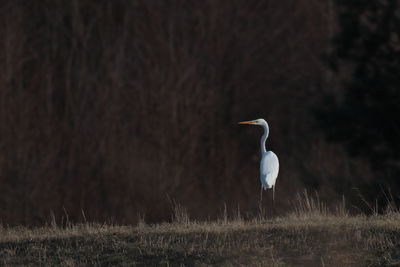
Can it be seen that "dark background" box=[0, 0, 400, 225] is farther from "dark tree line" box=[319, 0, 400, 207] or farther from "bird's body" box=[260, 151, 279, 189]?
"bird's body" box=[260, 151, 279, 189]

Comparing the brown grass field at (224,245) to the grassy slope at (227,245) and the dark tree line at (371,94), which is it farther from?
the dark tree line at (371,94)

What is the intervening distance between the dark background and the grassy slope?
11.5 meters

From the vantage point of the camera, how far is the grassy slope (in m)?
10.3

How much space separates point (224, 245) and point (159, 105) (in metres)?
17.4

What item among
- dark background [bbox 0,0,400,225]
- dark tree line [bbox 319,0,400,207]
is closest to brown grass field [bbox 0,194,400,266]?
dark tree line [bbox 319,0,400,207]

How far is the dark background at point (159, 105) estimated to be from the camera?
986 inches

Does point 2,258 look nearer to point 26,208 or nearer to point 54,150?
point 26,208

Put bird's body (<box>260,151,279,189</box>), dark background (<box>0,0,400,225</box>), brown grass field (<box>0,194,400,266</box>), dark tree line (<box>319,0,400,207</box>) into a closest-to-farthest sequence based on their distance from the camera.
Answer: brown grass field (<box>0,194,400,266</box>) < bird's body (<box>260,151,279,189</box>) < dark tree line (<box>319,0,400,207</box>) < dark background (<box>0,0,400,225</box>)

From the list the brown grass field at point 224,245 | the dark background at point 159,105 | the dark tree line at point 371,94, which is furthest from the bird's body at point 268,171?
the dark background at point 159,105

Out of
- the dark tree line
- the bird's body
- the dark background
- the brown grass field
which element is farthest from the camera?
the dark background

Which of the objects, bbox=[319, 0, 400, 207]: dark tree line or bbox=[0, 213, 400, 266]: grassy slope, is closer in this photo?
bbox=[0, 213, 400, 266]: grassy slope

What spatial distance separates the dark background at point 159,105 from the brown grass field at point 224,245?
37.6 ft

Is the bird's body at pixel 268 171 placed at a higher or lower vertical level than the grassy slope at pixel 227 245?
higher

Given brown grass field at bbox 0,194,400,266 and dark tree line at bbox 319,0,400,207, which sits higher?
dark tree line at bbox 319,0,400,207
